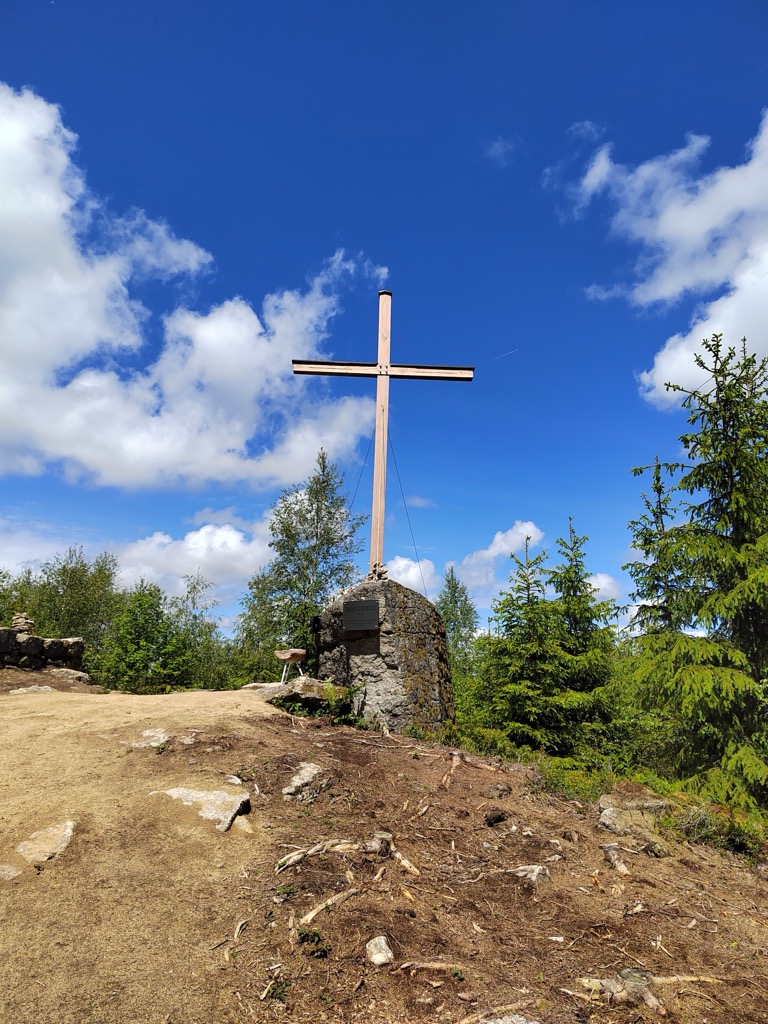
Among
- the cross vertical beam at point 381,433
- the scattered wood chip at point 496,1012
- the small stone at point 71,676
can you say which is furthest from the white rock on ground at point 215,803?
the small stone at point 71,676

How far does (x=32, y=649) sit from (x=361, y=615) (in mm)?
9579

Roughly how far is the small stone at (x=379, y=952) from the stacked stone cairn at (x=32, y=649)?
1319 cm

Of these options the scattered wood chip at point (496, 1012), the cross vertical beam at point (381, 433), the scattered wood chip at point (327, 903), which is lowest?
the scattered wood chip at point (496, 1012)

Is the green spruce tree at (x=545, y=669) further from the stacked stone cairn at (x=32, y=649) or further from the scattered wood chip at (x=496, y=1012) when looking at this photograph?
the stacked stone cairn at (x=32, y=649)

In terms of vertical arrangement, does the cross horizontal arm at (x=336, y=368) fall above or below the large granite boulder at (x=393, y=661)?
above

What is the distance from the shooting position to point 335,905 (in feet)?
13.3

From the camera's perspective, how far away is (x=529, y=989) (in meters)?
3.37

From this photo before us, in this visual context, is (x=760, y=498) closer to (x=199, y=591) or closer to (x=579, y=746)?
(x=579, y=746)

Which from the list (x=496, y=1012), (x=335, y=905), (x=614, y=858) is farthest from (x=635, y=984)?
(x=335, y=905)

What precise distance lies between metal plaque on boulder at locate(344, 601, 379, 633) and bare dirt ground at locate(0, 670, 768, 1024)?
8.87 ft

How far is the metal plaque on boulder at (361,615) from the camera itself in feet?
30.1

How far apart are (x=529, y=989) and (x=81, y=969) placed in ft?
8.89

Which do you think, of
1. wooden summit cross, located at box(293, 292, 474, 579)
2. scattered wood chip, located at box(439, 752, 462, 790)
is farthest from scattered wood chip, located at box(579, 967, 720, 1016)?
wooden summit cross, located at box(293, 292, 474, 579)

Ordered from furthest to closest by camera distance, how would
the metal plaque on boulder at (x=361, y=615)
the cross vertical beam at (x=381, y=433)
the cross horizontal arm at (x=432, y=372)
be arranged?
1. the cross horizontal arm at (x=432, y=372)
2. the cross vertical beam at (x=381, y=433)
3. the metal plaque on boulder at (x=361, y=615)
